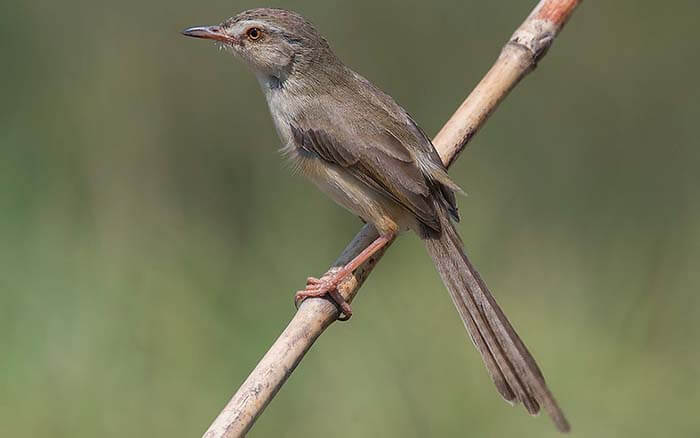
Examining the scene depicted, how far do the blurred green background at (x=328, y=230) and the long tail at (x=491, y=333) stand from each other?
0.94 m

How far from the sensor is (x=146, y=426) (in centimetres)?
484

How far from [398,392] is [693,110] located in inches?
109

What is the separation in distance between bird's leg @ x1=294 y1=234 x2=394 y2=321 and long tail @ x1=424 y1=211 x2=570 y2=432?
0.21 metres

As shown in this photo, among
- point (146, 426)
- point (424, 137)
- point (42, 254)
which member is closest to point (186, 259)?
point (42, 254)

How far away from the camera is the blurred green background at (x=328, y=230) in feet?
16.4

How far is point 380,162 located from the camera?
4.43 m

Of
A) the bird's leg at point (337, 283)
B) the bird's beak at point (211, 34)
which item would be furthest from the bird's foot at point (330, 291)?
the bird's beak at point (211, 34)

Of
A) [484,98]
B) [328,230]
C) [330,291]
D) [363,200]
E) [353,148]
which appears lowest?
[328,230]

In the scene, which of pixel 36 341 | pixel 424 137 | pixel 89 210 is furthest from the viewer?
pixel 89 210

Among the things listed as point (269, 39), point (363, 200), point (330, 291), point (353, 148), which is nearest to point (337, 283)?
point (330, 291)

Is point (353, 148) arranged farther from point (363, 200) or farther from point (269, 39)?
point (269, 39)

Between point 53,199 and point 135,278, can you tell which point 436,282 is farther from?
point 53,199

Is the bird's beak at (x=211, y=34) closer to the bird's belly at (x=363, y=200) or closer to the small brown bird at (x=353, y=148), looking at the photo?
the small brown bird at (x=353, y=148)

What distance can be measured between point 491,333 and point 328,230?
84.3 inches
